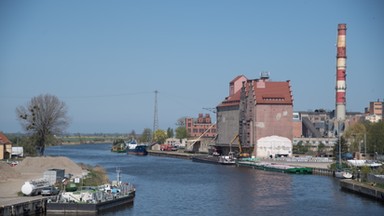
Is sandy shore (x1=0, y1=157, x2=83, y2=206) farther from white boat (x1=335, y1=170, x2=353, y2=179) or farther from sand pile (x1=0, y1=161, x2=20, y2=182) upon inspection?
white boat (x1=335, y1=170, x2=353, y2=179)

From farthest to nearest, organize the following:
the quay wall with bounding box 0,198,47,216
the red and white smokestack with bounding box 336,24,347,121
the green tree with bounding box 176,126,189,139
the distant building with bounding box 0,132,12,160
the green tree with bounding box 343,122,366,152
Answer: the green tree with bounding box 176,126,189,139 < the red and white smokestack with bounding box 336,24,347,121 < the green tree with bounding box 343,122,366,152 < the distant building with bounding box 0,132,12,160 < the quay wall with bounding box 0,198,47,216

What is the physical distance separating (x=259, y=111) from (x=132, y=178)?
42.1 meters

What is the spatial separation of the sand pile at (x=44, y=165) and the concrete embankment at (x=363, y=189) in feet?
76.0

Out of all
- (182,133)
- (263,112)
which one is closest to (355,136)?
(263,112)

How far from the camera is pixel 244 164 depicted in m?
92.8

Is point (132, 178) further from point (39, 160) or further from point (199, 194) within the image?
point (199, 194)

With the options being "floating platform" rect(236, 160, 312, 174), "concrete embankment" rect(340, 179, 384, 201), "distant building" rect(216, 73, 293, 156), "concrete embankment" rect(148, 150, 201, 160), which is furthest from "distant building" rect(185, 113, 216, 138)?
"concrete embankment" rect(340, 179, 384, 201)

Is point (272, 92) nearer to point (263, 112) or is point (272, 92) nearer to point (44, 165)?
point (263, 112)

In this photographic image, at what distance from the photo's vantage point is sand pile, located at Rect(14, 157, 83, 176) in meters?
59.2

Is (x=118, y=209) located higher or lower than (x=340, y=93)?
lower

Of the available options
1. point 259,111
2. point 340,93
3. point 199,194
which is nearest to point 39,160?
point 199,194

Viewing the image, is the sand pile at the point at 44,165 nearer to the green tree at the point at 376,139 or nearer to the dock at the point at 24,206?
the dock at the point at 24,206

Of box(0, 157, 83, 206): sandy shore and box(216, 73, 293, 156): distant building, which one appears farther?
box(216, 73, 293, 156): distant building

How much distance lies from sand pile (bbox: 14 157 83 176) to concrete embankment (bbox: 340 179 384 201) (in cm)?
2316
